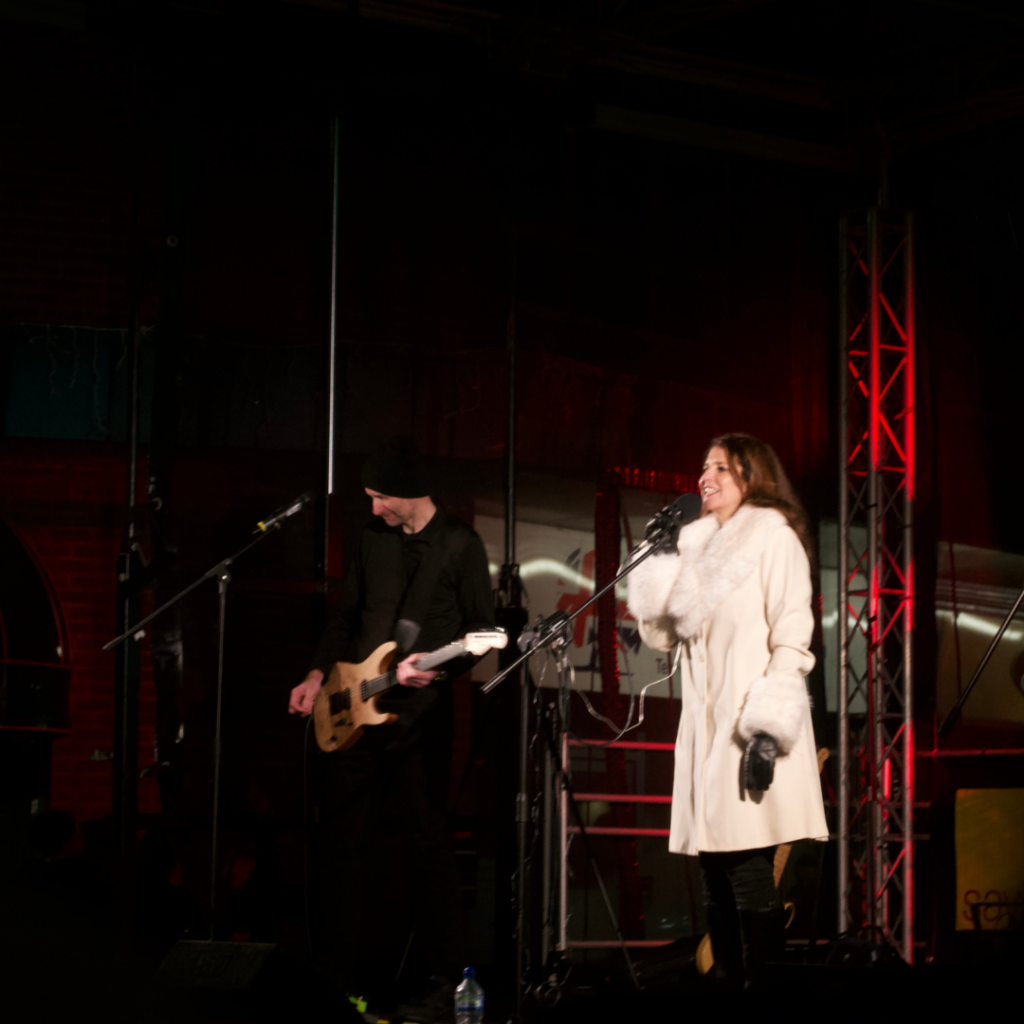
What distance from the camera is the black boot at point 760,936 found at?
3383 millimetres

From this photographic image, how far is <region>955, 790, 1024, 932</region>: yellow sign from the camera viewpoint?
241 inches

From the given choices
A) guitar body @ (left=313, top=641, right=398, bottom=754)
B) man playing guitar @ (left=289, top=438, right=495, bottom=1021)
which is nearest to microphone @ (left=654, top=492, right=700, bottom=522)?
man playing guitar @ (left=289, top=438, right=495, bottom=1021)

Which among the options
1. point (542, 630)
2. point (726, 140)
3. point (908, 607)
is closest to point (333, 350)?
point (542, 630)

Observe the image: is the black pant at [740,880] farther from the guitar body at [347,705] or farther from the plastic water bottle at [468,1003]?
the guitar body at [347,705]

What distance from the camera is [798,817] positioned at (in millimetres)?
3615

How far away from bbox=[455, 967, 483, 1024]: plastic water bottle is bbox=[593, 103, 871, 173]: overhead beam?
4.15 metres

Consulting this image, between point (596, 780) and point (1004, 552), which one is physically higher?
point (1004, 552)

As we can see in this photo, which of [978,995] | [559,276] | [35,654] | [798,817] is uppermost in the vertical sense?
[559,276]

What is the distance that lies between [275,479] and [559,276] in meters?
1.77

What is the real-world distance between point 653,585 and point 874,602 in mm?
2050

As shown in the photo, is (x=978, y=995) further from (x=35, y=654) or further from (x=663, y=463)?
(x=35, y=654)

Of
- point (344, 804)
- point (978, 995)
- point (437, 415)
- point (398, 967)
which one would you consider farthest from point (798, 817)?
point (437, 415)

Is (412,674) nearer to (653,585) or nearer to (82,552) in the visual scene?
(653,585)

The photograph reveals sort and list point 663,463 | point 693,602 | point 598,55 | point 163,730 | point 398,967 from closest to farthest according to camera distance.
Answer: point 693,602
point 398,967
point 163,730
point 598,55
point 663,463
